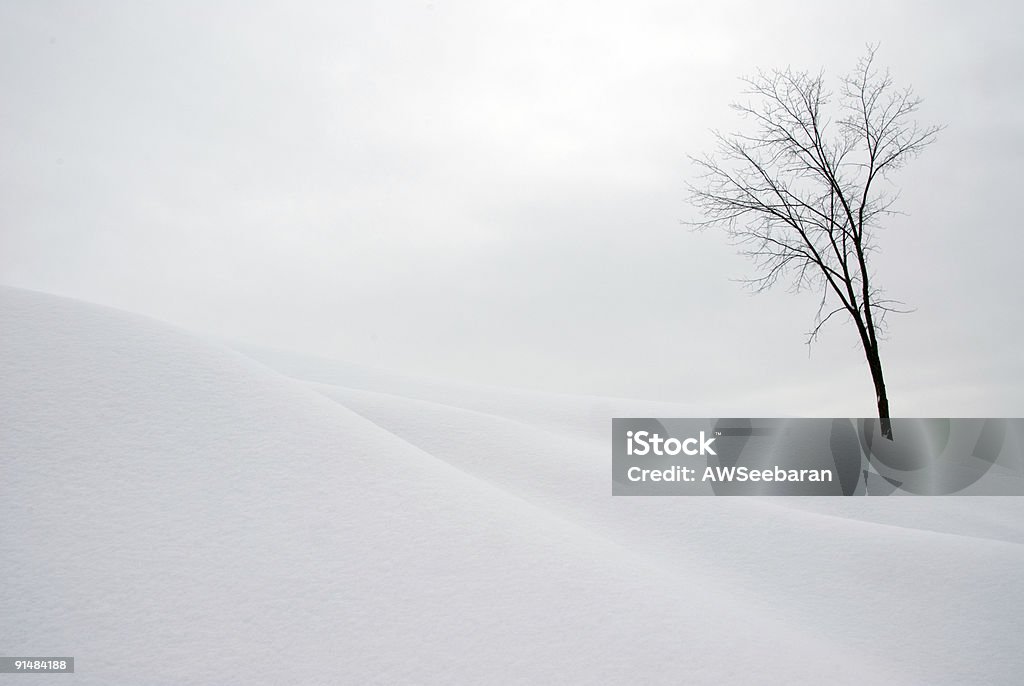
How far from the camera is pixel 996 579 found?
6656 mm

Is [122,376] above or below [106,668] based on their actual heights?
above

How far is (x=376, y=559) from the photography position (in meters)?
5.30

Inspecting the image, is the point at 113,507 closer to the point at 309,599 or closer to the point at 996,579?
the point at 309,599

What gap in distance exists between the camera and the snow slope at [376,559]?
4.46 metres

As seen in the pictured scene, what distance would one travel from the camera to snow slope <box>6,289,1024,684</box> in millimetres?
4457

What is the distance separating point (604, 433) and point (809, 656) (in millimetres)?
6661

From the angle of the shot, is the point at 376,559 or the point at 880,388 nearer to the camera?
the point at 376,559

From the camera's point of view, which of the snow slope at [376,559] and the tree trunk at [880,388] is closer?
the snow slope at [376,559]

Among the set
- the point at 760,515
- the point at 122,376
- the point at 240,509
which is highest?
the point at 122,376

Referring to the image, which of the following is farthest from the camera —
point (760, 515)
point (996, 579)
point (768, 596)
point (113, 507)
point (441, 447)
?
point (441, 447)

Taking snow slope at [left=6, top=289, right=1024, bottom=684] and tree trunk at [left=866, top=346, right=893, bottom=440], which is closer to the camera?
snow slope at [left=6, top=289, right=1024, bottom=684]

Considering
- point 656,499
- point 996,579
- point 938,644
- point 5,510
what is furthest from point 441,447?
point 996,579

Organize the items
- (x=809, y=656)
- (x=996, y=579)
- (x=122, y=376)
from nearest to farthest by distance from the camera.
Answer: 1. (x=809, y=656)
2. (x=996, y=579)
3. (x=122, y=376)

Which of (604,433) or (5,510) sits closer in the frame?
(5,510)
